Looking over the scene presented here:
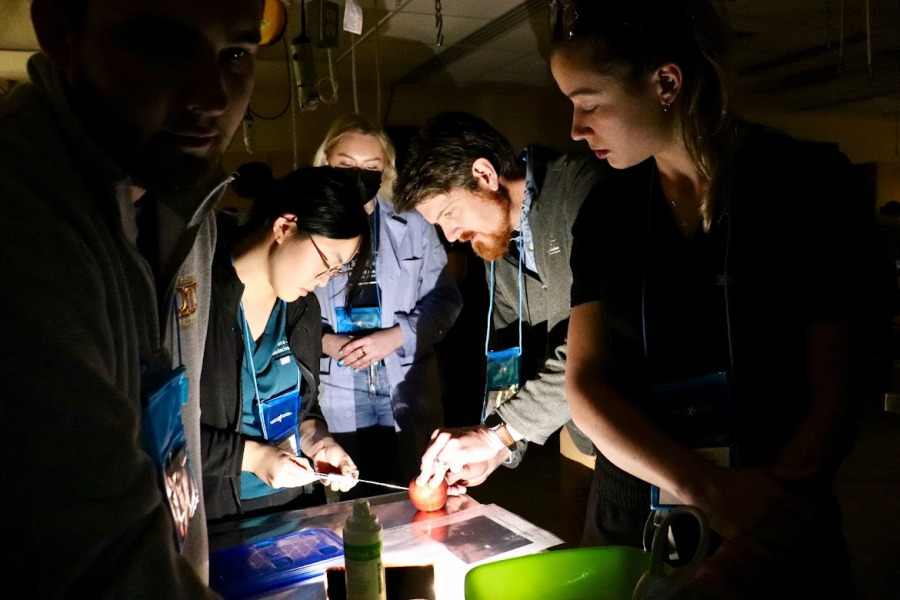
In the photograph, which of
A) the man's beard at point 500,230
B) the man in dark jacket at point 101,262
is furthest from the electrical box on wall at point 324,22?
the man in dark jacket at point 101,262

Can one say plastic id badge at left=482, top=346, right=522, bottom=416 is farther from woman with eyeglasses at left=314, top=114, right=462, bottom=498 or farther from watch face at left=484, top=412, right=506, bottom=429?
woman with eyeglasses at left=314, top=114, right=462, bottom=498

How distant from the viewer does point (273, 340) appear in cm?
195

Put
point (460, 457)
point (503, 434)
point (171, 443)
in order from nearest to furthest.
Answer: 1. point (171, 443)
2. point (460, 457)
3. point (503, 434)

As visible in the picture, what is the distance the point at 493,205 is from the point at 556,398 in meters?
0.73

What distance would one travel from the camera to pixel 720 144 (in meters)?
1.15

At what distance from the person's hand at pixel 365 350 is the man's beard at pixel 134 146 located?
70.0 inches

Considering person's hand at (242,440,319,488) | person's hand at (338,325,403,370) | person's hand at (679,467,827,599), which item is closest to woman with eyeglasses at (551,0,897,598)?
person's hand at (679,467,827,599)

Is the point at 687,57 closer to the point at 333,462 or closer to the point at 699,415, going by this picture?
the point at 699,415

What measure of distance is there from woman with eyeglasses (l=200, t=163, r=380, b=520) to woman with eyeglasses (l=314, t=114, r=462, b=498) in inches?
18.9

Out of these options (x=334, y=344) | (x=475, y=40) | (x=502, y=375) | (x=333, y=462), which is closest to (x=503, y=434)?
(x=502, y=375)

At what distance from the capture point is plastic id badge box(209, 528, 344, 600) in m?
1.16

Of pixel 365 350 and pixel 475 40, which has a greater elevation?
pixel 475 40

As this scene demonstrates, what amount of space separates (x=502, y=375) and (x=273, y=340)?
2.26ft

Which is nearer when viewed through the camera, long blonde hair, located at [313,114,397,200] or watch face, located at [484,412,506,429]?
watch face, located at [484,412,506,429]
